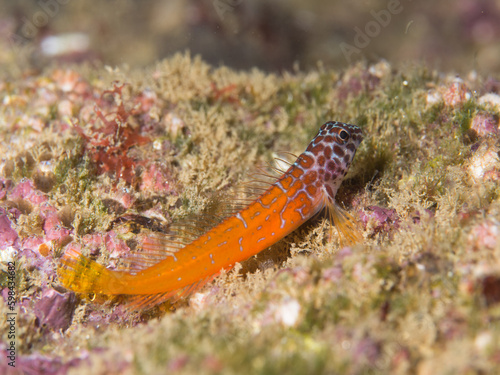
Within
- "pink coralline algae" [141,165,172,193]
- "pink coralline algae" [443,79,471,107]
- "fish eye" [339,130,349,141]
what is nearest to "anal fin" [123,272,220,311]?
"pink coralline algae" [141,165,172,193]

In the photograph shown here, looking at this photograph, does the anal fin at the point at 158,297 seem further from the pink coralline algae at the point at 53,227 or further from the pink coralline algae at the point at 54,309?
the pink coralline algae at the point at 53,227

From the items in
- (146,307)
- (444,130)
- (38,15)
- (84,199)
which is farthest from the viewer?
(38,15)

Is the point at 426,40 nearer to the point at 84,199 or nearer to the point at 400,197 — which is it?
the point at 400,197

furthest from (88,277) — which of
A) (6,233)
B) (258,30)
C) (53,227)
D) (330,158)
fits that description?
(258,30)

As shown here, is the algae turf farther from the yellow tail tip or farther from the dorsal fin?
the dorsal fin

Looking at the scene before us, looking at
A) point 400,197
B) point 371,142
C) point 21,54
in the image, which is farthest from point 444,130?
point 21,54

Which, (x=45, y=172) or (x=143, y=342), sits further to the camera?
(x=45, y=172)

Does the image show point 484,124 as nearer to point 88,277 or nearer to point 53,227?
point 88,277
